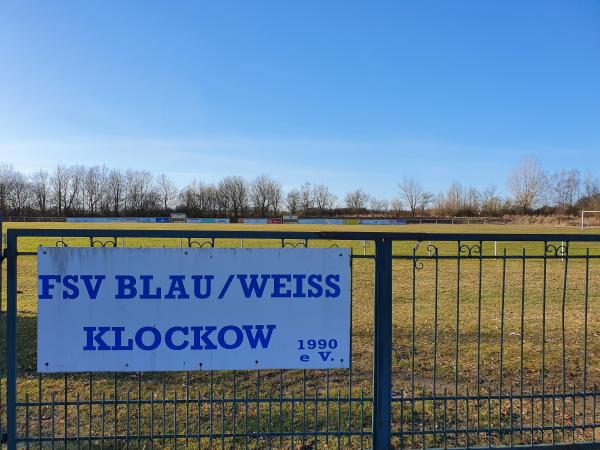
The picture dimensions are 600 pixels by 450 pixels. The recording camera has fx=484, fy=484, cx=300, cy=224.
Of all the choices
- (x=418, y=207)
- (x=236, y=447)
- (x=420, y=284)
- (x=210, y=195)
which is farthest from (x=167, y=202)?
(x=236, y=447)

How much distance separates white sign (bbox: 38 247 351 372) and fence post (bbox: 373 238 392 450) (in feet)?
0.75

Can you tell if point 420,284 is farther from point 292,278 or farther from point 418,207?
point 418,207

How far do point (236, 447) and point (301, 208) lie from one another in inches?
4452

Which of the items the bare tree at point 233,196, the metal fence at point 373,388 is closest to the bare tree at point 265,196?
the bare tree at point 233,196

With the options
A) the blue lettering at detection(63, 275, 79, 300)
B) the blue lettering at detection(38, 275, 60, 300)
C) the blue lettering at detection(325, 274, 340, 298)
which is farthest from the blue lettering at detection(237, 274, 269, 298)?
the blue lettering at detection(38, 275, 60, 300)

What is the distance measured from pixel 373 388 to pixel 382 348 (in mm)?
316

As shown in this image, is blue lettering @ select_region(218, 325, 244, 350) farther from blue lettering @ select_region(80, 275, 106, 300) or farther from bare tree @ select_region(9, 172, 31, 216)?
bare tree @ select_region(9, 172, 31, 216)

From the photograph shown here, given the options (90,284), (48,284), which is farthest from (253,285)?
(48,284)

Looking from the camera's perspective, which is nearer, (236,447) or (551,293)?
(236,447)

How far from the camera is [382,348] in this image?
11.7ft

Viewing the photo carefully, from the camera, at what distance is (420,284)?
13.6 meters

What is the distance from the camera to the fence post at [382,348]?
3.54 m

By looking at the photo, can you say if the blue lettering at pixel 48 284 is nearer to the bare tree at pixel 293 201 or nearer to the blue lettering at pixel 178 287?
the blue lettering at pixel 178 287

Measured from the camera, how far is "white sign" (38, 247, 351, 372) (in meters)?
3.41
